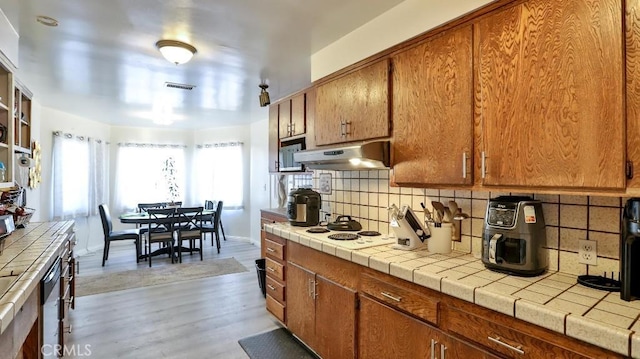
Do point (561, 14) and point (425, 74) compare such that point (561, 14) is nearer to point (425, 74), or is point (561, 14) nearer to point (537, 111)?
point (537, 111)

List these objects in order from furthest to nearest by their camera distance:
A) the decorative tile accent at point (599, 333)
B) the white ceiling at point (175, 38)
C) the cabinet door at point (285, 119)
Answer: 1. the cabinet door at point (285, 119)
2. the white ceiling at point (175, 38)
3. the decorative tile accent at point (599, 333)

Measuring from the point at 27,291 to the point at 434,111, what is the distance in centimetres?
202

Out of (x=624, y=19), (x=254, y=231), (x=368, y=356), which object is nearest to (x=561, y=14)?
(x=624, y=19)

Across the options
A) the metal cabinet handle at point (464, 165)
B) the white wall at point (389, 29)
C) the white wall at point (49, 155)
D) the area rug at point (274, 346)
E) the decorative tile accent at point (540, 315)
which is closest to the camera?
the decorative tile accent at point (540, 315)

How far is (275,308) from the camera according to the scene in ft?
9.09

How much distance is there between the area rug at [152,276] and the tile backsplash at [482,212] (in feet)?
7.54

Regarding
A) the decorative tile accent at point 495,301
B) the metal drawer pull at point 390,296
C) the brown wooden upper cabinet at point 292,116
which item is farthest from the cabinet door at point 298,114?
the decorative tile accent at point 495,301

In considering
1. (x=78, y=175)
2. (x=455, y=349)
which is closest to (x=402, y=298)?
(x=455, y=349)

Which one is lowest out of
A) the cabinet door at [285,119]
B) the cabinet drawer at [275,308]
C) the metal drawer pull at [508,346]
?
the cabinet drawer at [275,308]

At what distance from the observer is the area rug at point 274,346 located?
2.40m

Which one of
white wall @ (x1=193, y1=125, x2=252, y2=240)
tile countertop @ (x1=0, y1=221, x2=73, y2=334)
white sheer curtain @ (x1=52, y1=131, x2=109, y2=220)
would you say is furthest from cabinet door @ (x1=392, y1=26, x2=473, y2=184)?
white sheer curtain @ (x1=52, y1=131, x2=109, y2=220)

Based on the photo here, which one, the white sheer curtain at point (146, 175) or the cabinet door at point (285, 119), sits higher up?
the cabinet door at point (285, 119)

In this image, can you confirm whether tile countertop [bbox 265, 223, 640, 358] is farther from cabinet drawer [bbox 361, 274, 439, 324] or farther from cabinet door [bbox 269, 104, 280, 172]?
cabinet door [bbox 269, 104, 280, 172]

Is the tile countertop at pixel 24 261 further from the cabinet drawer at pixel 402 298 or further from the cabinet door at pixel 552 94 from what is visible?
the cabinet door at pixel 552 94
